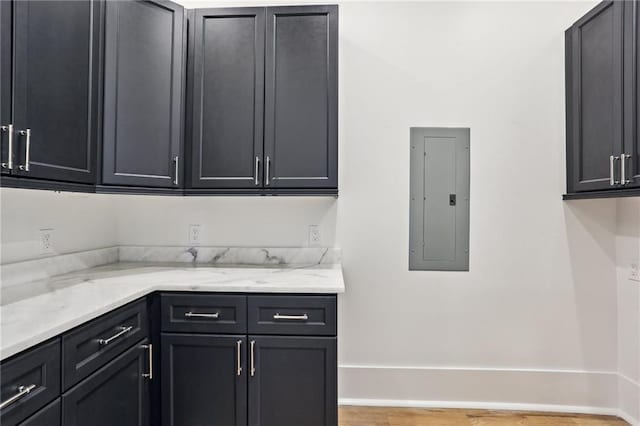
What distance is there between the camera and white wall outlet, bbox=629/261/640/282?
2.18 m

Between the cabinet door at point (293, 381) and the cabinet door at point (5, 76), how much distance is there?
1230 mm

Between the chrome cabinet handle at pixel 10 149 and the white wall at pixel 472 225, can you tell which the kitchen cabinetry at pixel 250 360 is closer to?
the white wall at pixel 472 225

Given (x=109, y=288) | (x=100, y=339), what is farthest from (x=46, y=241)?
(x=100, y=339)

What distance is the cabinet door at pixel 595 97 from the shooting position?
1.92 metres

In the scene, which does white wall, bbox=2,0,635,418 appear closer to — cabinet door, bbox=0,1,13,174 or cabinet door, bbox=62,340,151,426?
cabinet door, bbox=62,340,151,426

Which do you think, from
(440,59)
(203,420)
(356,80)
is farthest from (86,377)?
(440,59)

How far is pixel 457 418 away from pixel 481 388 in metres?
0.27

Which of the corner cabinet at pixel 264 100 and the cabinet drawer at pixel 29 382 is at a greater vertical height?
the corner cabinet at pixel 264 100

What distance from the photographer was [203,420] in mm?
1738

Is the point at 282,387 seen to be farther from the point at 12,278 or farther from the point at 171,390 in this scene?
the point at 12,278

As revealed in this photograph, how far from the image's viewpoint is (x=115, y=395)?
1.46 metres

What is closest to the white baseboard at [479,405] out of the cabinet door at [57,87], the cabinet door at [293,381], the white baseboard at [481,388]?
the white baseboard at [481,388]

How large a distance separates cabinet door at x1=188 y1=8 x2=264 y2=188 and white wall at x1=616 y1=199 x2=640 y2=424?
89.8 inches

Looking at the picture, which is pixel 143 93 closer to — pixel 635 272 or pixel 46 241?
pixel 46 241
